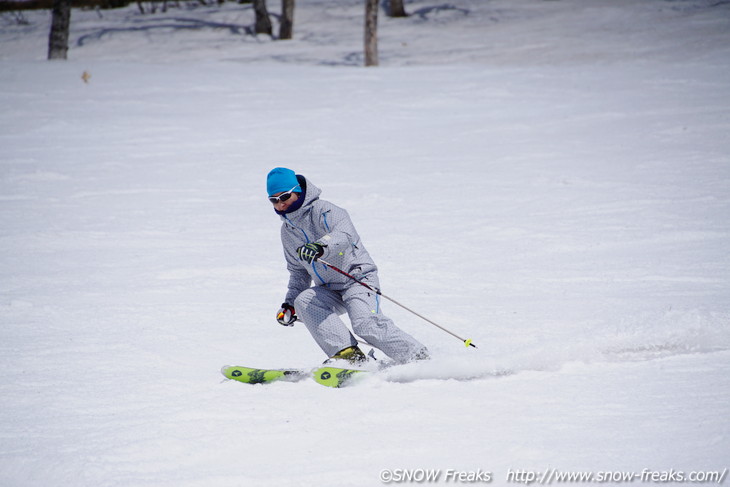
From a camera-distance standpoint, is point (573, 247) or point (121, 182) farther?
point (121, 182)

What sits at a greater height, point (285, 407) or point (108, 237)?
point (285, 407)

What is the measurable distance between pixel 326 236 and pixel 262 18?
25.9 metres

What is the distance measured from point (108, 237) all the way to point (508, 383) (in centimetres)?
606

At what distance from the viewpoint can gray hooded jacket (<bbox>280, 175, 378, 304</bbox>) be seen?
4.73 m

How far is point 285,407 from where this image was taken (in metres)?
4.11

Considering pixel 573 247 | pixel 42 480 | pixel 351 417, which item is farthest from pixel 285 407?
pixel 573 247

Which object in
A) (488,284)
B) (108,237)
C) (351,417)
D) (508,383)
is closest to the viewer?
(351,417)

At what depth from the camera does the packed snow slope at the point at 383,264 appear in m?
3.58

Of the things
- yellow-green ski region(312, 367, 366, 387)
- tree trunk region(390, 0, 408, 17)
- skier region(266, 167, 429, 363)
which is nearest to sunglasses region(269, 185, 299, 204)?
skier region(266, 167, 429, 363)

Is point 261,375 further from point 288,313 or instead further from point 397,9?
point 397,9

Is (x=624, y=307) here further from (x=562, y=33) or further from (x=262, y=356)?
(x=562, y=33)

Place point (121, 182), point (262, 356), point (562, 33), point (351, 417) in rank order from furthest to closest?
point (562, 33) → point (121, 182) → point (262, 356) → point (351, 417)

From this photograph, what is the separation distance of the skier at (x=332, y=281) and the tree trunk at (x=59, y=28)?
1793 cm

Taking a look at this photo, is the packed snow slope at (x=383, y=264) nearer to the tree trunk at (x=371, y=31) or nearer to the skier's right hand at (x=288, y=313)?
the skier's right hand at (x=288, y=313)
